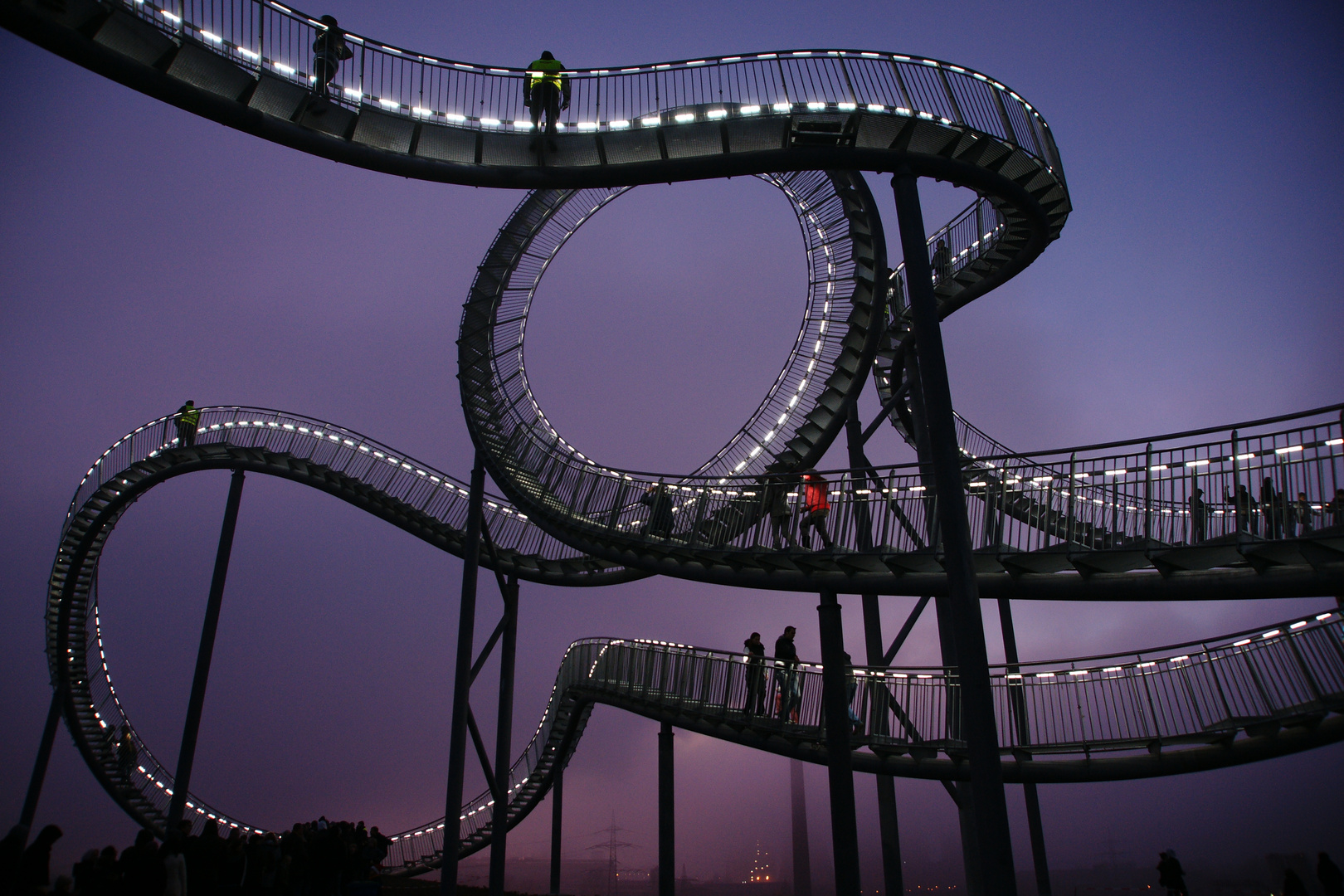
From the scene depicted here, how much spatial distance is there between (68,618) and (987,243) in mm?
22643

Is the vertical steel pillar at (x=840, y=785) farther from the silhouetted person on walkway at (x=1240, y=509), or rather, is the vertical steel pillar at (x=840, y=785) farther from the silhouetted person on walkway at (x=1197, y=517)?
the silhouetted person on walkway at (x=1240, y=509)

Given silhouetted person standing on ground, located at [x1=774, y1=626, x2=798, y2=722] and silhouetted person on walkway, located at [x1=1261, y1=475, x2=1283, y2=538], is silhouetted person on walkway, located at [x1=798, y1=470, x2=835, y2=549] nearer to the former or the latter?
silhouetted person standing on ground, located at [x1=774, y1=626, x2=798, y2=722]

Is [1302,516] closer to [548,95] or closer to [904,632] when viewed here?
[904,632]

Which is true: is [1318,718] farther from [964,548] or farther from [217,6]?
[217,6]

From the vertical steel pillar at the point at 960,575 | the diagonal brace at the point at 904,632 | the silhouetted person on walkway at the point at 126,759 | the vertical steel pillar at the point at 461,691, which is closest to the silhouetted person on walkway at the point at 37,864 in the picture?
the vertical steel pillar at the point at 461,691

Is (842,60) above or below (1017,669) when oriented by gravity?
above

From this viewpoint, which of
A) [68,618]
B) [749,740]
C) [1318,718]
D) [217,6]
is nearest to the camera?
[217,6]

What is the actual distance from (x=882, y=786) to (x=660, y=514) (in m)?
5.79

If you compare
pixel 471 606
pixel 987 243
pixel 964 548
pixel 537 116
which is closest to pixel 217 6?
pixel 537 116

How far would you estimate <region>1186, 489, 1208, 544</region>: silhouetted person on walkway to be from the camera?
7.39 meters

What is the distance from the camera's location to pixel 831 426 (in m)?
13.8

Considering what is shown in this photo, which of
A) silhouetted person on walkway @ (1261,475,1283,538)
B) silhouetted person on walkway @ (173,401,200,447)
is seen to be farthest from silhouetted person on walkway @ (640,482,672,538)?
silhouetted person on walkway @ (173,401,200,447)

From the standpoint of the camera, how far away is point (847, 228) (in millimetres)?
14125

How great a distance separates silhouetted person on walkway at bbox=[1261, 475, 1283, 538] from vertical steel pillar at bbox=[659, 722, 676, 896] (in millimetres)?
9847
